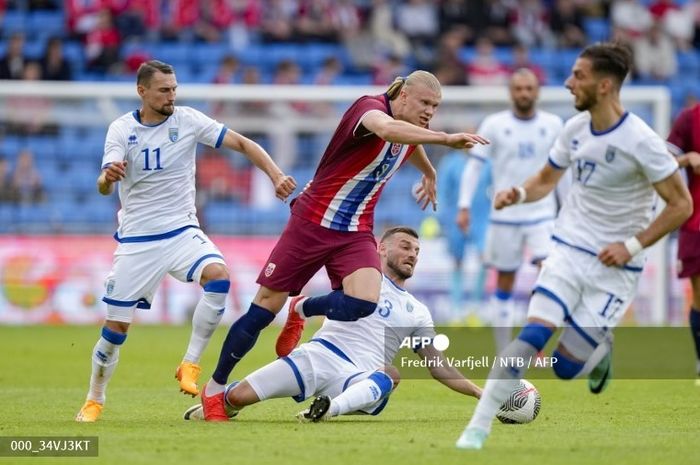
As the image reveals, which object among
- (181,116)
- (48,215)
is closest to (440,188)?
(48,215)

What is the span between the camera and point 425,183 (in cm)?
1028

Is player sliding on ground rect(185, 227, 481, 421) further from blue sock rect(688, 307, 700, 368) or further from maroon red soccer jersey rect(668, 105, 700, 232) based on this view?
blue sock rect(688, 307, 700, 368)

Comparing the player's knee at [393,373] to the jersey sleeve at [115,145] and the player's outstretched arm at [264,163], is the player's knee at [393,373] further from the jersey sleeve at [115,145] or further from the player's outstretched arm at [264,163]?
the jersey sleeve at [115,145]

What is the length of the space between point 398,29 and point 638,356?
463 inches

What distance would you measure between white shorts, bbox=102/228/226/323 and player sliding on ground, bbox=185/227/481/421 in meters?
0.99

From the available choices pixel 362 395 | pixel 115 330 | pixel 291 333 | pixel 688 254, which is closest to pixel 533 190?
pixel 362 395

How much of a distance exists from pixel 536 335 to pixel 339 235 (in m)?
2.33

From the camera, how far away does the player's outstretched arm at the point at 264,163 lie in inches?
384

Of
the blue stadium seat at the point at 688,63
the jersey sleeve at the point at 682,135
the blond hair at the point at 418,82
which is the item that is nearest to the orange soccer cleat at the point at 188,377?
the blond hair at the point at 418,82

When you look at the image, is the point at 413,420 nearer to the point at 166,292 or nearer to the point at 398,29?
the point at 166,292

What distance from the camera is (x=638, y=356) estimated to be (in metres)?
15.5

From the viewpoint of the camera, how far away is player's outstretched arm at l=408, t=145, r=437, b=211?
33.7 ft

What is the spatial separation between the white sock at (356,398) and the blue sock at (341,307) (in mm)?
503

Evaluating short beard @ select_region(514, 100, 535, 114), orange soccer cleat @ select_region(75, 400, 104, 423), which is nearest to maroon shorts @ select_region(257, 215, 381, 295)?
orange soccer cleat @ select_region(75, 400, 104, 423)
